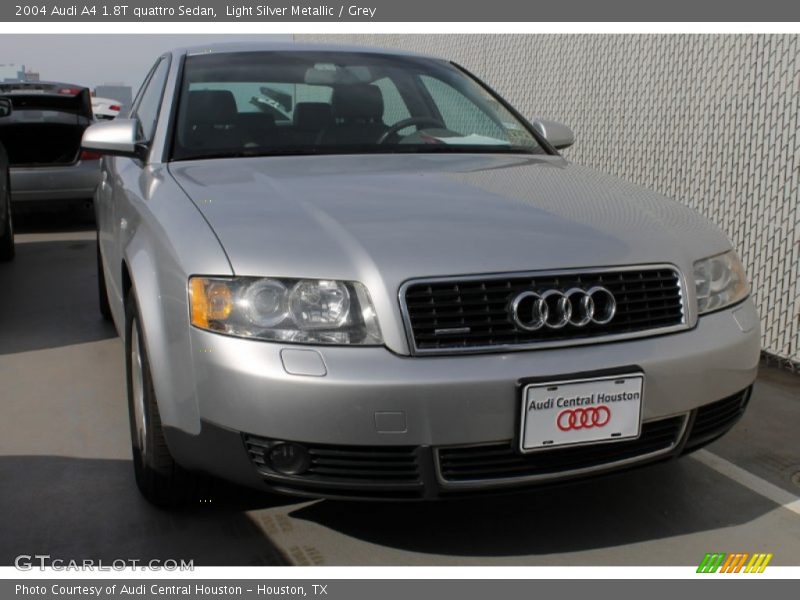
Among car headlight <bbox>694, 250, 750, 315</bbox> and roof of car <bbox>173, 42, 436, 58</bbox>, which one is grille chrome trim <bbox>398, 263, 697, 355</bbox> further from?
roof of car <bbox>173, 42, 436, 58</bbox>

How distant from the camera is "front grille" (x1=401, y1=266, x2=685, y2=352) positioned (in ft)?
8.13

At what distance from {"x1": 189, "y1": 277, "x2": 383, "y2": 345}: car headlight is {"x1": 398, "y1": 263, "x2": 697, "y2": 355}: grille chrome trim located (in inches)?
3.7

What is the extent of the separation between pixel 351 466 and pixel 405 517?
62cm

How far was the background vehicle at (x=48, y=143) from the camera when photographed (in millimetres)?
9352

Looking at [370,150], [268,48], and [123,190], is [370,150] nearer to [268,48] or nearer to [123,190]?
[268,48]

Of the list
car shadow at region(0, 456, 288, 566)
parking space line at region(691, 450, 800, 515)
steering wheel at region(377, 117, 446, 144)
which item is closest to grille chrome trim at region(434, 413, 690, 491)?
car shadow at region(0, 456, 288, 566)

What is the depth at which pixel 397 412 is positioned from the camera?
2.40m

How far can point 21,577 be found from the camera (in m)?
2.70

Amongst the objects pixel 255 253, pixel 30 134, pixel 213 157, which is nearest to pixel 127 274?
pixel 213 157

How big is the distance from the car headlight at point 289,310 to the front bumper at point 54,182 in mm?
7229

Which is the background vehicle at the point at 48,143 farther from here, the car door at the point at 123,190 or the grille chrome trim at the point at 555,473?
the grille chrome trim at the point at 555,473

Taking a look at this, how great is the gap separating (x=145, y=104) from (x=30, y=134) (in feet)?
18.6

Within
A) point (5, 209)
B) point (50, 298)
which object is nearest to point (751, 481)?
point (50, 298)

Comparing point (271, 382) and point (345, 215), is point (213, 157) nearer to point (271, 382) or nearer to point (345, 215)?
point (345, 215)
